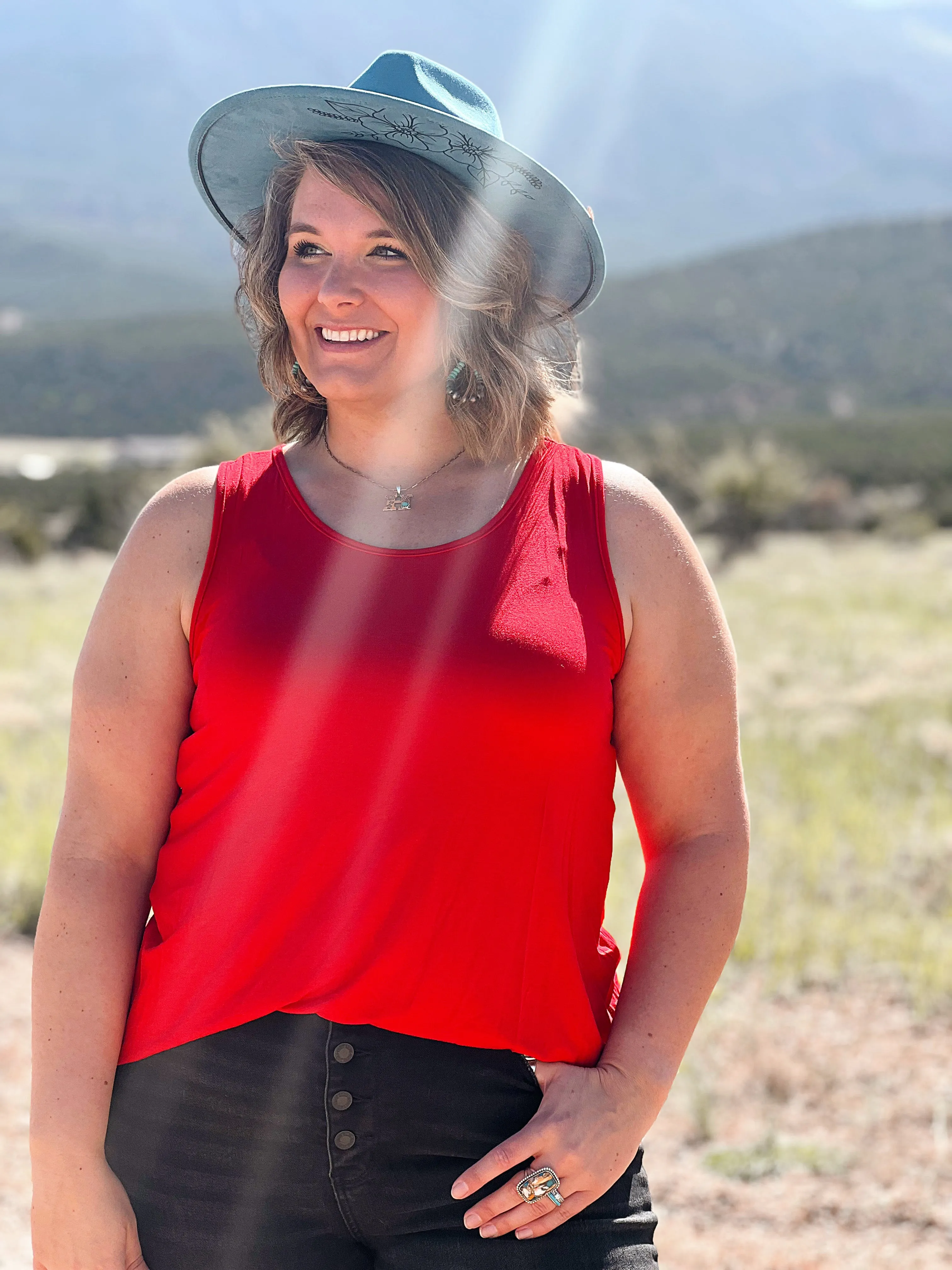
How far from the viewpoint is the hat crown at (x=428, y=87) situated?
1.61 m

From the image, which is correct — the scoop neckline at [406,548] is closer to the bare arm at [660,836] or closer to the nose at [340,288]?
the bare arm at [660,836]

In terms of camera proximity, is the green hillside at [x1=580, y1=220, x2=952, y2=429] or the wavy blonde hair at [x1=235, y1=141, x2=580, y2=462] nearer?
the wavy blonde hair at [x1=235, y1=141, x2=580, y2=462]

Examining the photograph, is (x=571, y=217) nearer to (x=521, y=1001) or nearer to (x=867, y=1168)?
(x=521, y=1001)

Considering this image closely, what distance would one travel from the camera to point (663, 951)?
1561mm

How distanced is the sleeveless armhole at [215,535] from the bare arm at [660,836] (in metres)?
0.51

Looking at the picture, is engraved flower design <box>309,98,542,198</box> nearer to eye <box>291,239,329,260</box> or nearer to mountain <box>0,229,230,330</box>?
eye <box>291,239,329,260</box>

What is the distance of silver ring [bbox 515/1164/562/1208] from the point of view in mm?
1369

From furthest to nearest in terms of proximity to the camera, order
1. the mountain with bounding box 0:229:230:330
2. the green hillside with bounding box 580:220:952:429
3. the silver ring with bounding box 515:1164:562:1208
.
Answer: the mountain with bounding box 0:229:230:330 < the green hillside with bounding box 580:220:952:429 < the silver ring with bounding box 515:1164:562:1208

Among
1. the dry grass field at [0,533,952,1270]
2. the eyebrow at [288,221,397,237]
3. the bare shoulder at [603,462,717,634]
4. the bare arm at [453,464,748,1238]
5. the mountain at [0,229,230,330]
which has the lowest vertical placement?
the mountain at [0,229,230,330]

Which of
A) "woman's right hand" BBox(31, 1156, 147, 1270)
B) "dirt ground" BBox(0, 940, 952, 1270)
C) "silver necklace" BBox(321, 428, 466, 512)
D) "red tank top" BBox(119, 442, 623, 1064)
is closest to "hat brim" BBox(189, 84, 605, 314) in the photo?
"silver necklace" BBox(321, 428, 466, 512)

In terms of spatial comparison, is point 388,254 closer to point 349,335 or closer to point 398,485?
point 349,335

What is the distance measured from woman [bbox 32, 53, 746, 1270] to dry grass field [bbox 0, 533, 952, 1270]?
1785 millimetres

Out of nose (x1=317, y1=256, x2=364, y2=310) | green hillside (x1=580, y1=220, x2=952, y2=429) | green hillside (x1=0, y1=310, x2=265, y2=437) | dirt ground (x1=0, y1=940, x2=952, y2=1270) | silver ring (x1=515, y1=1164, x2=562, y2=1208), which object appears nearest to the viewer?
silver ring (x1=515, y1=1164, x2=562, y2=1208)

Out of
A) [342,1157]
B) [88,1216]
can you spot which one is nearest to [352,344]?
[342,1157]
